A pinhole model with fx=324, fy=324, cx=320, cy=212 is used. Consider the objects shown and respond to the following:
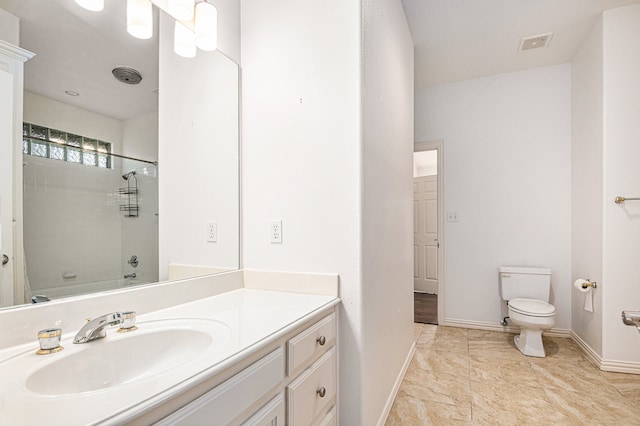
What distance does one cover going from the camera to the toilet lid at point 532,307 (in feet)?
8.54

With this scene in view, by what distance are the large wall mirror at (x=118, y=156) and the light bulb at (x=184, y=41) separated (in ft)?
0.08

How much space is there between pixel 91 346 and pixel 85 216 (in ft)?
1.38

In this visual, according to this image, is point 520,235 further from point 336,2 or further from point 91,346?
point 91,346

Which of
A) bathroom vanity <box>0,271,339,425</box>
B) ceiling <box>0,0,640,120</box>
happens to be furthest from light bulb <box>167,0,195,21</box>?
bathroom vanity <box>0,271,339,425</box>

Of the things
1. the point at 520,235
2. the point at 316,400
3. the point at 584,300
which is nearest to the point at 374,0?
the point at 316,400

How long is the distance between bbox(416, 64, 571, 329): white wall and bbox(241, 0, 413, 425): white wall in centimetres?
195

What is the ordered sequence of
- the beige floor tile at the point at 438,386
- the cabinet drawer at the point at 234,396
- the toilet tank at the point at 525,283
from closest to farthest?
1. the cabinet drawer at the point at 234,396
2. the beige floor tile at the point at 438,386
3. the toilet tank at the point at 525,283

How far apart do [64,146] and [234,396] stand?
0.88 meters

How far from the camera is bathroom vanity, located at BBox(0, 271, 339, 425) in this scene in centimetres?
58

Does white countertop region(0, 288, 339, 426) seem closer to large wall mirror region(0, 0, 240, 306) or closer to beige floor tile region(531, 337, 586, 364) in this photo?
large wall mirror region(0, 0, 240, 306)

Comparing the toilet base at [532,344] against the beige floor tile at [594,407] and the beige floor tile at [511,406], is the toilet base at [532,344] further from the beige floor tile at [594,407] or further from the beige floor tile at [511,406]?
the beige floor tile at [511,406]

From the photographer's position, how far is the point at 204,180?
1.55m

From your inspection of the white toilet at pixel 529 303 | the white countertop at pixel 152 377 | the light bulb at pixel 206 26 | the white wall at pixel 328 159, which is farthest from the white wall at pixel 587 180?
the light bulb at pixel 206 26

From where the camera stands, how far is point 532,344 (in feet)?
8.77
